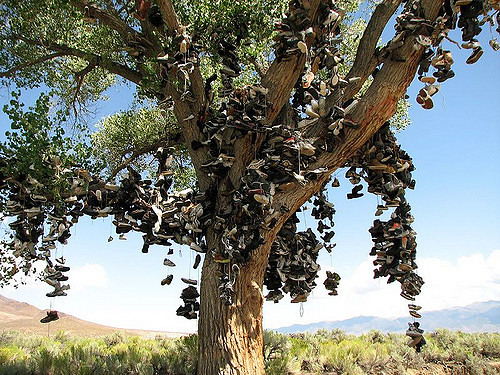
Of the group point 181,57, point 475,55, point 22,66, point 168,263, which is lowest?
point 168,263

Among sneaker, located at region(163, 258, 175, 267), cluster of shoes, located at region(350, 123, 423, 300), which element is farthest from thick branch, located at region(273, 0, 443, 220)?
sneaker, located at region(163, 258, 175, 267)

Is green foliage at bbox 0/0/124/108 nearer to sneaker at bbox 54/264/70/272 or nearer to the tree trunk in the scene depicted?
sneaker at bbox 54/264/70/272

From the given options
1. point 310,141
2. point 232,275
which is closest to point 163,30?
point 310,141

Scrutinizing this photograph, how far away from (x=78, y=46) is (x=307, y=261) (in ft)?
17.6

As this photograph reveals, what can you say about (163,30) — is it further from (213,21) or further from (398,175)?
(398,175)

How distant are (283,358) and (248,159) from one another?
335 centimetres

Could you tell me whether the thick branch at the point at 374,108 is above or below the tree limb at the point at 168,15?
below

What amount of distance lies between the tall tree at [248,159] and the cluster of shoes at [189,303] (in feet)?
0.04

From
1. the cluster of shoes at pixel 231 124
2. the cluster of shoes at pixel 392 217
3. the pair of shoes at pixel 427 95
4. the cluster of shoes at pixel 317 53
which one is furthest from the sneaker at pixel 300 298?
the pair of shoes at pixel 427 95

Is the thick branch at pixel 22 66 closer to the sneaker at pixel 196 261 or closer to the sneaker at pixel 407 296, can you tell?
the sneaker at pixel 196 261

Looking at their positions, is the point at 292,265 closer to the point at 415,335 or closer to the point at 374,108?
the point at 415,335

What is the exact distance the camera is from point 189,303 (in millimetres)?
4918

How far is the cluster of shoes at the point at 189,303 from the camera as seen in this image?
4859 mm

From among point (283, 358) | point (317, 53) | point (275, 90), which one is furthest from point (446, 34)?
point (283, 358)
